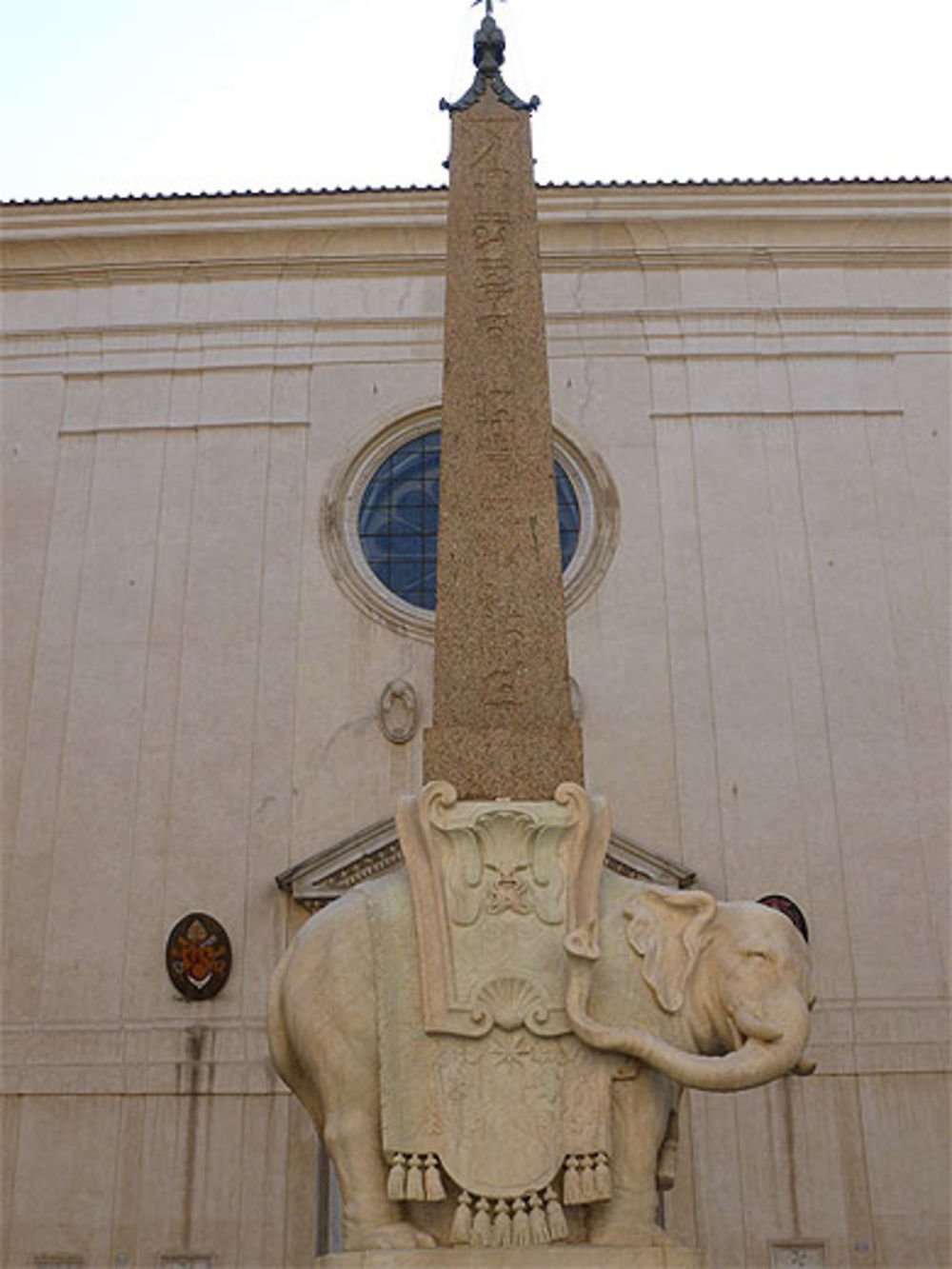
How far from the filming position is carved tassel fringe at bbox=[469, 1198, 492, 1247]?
405cm

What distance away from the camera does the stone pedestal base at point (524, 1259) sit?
12.8 feet

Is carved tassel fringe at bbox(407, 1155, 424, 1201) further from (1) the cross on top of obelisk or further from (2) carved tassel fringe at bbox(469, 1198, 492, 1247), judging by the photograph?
(1) the cross on top of obelisk

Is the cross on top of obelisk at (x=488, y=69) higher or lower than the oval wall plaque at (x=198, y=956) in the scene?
higher

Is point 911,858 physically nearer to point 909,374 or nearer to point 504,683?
point 909,374

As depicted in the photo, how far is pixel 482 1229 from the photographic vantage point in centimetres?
407

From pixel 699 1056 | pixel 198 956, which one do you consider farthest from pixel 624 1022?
pixel 198 956

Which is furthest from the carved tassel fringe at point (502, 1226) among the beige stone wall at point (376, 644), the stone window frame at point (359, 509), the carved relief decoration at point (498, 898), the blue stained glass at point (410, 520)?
the blue stained glass at point (410, 520)

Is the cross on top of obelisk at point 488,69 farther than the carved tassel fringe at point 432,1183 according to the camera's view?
Yes

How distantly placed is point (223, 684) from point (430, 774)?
6855 mm

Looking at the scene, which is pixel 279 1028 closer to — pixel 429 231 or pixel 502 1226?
pixel 502 1226

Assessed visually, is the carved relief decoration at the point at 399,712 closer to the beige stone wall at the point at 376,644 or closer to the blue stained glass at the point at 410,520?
the beige stone wall at the point at 376,644

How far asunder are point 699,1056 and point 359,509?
8.45 m

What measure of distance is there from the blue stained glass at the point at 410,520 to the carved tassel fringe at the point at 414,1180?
7.80 m

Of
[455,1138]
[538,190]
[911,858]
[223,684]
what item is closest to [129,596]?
[223,684]
